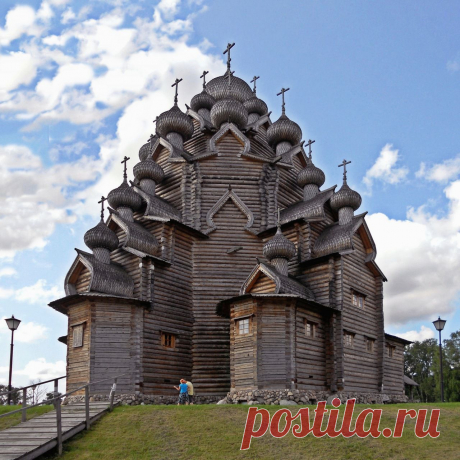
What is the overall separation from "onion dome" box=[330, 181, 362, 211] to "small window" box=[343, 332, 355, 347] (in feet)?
20.6

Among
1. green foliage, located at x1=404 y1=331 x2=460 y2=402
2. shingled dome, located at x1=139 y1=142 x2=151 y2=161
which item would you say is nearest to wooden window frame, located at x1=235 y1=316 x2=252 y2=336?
shingled dome, located at x1=139 y1=142 x2=151 y2=161

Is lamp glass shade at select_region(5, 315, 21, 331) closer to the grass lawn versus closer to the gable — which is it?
the grass lawn

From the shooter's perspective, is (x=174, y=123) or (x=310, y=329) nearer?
(x=310, y=329)

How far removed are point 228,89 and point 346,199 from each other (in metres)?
12.6

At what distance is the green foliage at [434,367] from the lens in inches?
1889

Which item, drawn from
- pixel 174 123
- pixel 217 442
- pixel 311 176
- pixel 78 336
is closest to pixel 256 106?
pixel 174 123

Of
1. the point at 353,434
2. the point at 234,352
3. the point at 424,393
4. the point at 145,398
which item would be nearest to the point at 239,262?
the point at 234,352

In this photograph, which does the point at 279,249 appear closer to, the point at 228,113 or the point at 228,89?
the point at 228,113

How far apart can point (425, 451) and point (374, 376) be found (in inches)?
521

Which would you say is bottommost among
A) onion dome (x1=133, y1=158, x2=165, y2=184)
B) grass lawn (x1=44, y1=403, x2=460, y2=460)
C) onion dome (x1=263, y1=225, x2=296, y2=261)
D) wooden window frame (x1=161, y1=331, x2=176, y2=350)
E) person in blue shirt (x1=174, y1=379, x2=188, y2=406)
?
grass lawn (x1=44, y1=403, x2=460, y2=460)

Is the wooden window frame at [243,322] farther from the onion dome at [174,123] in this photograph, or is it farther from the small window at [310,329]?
the onion dome at [174,123]

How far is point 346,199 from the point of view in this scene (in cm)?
2717

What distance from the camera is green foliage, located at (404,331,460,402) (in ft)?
157

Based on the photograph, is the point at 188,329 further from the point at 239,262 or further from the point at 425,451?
the point at 425,451
